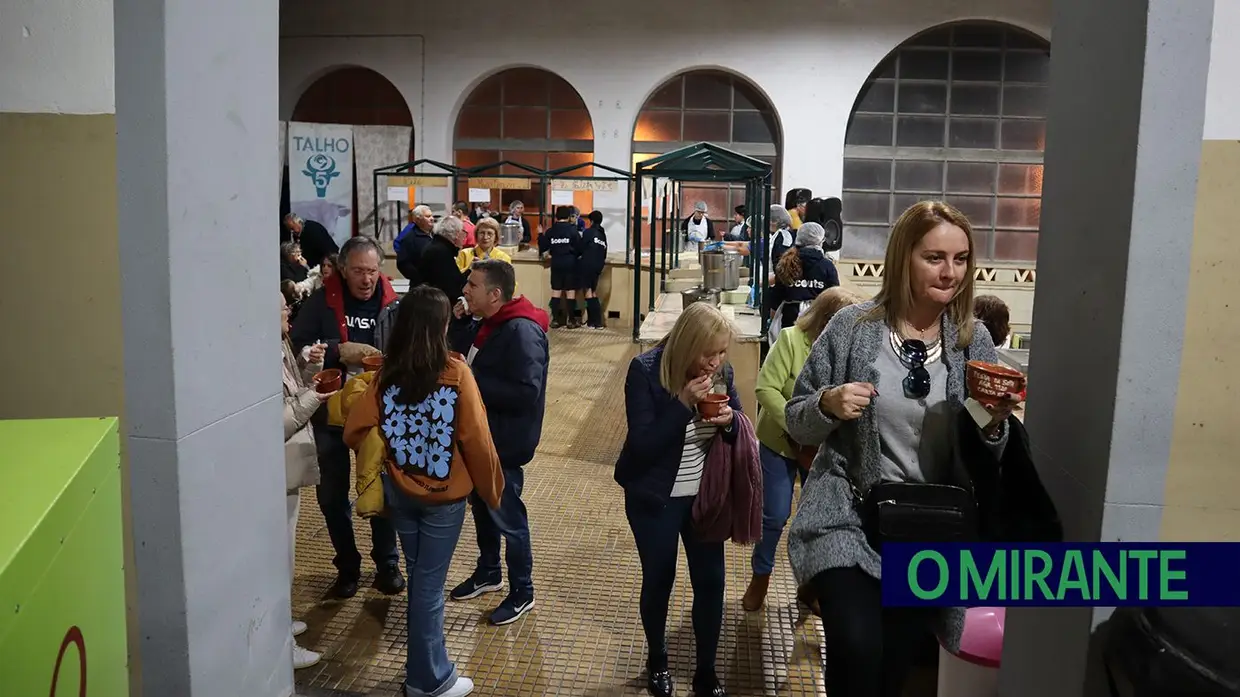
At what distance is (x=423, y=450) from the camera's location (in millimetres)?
3275

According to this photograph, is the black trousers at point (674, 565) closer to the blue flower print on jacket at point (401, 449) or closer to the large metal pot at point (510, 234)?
the blue flower print on jacket at point (401, 449)

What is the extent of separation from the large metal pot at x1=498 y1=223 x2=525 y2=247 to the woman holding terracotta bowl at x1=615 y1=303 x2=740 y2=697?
11.7 m

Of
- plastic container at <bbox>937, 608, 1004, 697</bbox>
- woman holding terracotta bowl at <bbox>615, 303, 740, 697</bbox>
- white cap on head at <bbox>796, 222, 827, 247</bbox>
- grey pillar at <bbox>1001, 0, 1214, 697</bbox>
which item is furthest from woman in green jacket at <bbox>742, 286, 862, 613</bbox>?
white cap on head at <bbox>796, 222, 827, 247</bbox>

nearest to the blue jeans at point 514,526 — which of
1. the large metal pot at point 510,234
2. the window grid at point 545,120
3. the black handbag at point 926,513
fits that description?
the black handbag at point 926,513

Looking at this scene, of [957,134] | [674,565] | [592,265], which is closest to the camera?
[674,565]

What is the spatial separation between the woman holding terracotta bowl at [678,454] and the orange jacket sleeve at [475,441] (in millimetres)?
440

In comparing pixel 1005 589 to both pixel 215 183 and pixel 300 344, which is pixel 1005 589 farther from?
pixel 300 344

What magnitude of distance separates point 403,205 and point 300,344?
1315cm

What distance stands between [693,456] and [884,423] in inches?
41.0

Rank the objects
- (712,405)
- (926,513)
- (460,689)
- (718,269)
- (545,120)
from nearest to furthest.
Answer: (926,513) → (712,405) → (460,689) → (718,269) → (545,120)

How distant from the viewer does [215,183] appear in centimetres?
259

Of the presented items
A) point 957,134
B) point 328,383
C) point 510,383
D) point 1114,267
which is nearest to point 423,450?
point 328,383

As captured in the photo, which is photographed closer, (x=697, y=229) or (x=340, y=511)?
(x=340, y=511)

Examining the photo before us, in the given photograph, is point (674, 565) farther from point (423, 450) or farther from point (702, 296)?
point (702, 296)
